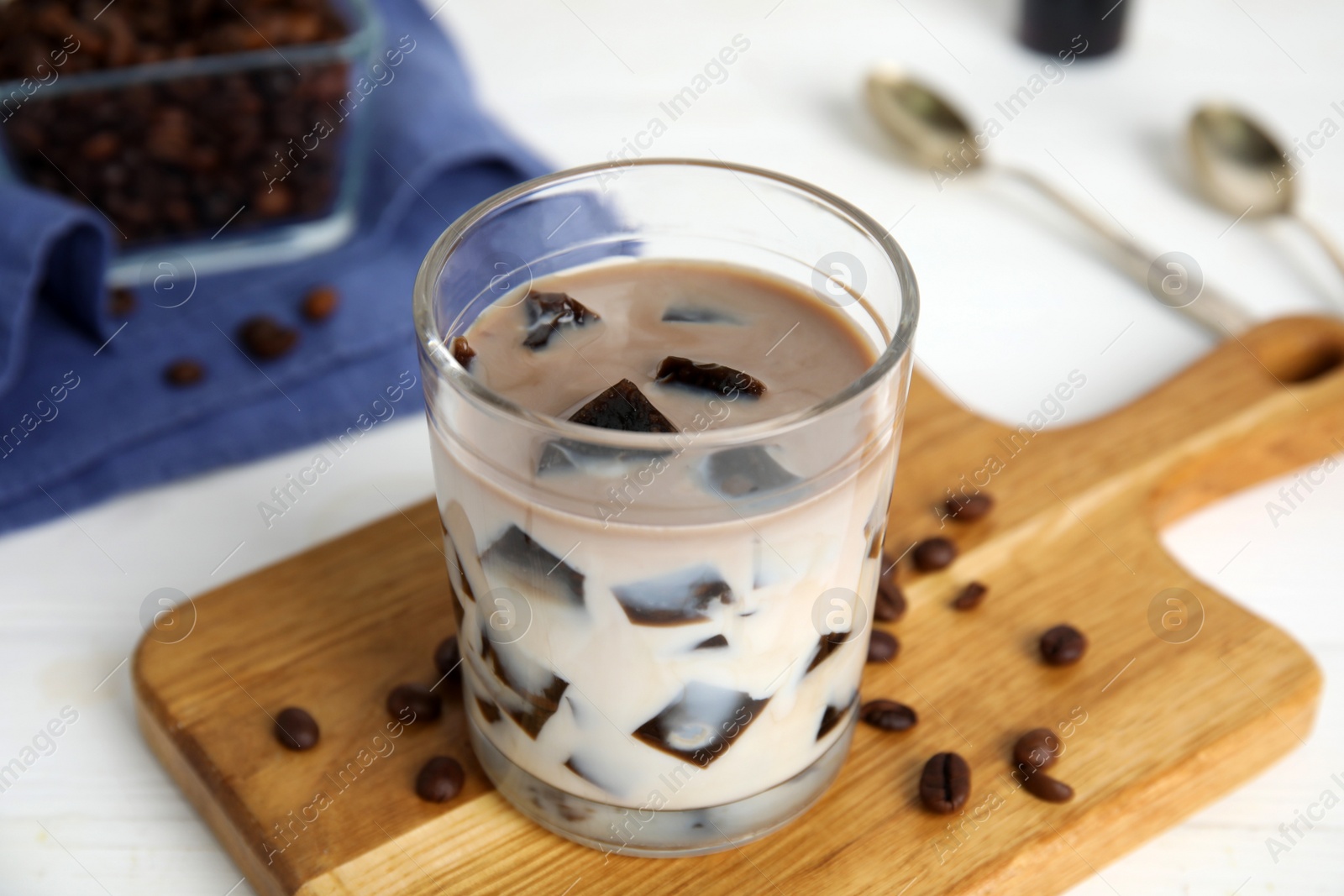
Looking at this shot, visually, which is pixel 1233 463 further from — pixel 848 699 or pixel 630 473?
pixel 630 473

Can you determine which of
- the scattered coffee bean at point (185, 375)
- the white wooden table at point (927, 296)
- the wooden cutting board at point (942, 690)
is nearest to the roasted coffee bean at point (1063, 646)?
the wooden cutting board at point (942, 690)

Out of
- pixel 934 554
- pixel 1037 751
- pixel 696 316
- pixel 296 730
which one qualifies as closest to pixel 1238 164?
pixel 934 554

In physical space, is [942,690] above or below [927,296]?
above

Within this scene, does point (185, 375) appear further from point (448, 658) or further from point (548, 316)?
point (548, 316)

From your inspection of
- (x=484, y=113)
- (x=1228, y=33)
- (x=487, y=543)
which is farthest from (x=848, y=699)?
(x=1228, y=33)

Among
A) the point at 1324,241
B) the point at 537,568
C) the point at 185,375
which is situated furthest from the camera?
the point at 1324,241

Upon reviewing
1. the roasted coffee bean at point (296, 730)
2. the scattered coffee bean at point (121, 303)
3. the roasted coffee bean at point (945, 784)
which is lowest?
the scattered coffee bean at point (121, 303)

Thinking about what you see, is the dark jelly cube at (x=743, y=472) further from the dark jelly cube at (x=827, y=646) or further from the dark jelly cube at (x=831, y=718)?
the dark jelly cube at (x=831, y=718)

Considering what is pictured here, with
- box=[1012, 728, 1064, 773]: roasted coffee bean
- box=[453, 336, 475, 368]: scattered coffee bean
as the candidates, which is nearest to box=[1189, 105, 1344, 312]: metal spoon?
box=[1012, 728, 1064, 773]: roasted coffee bean
